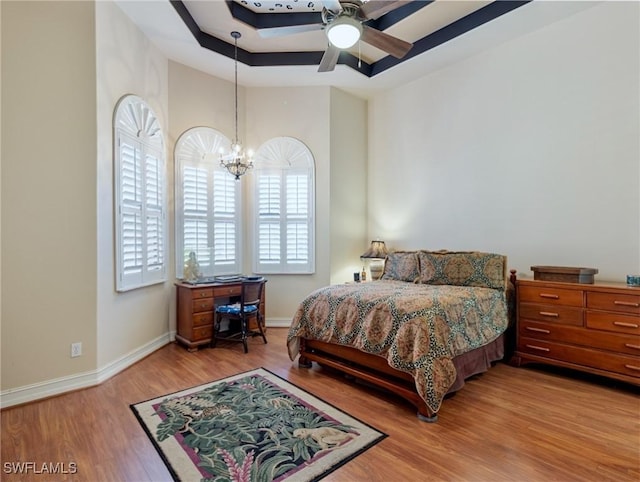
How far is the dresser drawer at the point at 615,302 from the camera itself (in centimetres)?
291

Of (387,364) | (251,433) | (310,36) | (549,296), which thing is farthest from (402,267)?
(310,36)

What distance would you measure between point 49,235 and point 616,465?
14.6 feet

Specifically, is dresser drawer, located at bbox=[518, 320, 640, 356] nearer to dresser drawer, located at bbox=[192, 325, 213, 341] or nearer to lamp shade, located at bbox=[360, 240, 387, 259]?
lamp shade, located at bbox=[360, 240, 387, 259]

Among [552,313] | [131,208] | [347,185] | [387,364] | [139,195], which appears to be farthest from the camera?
[347,185]

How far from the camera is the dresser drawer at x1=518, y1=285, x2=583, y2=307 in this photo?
3.22 metres

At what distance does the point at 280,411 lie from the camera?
8.73 feet

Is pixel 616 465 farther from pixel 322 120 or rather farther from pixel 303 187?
pixel 322 120

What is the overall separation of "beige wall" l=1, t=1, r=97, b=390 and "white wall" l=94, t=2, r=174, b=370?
0.08 metres

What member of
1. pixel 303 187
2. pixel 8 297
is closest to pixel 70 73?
pixel 8 297

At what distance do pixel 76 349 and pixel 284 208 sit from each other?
3.13 m

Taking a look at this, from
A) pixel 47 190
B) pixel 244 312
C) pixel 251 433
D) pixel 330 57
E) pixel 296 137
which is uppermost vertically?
pixel 330 57

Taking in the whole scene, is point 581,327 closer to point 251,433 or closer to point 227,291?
point 251,433

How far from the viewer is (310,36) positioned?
13.8 feet

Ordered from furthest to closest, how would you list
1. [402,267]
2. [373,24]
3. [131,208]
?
1. [402,267]
2. [373,24]
3. [131,208]
